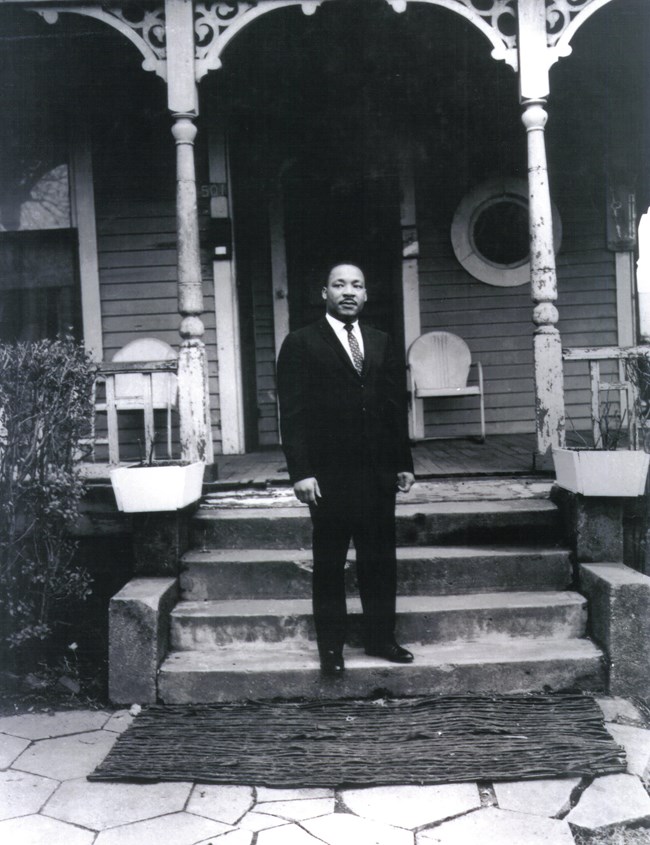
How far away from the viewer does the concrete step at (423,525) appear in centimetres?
417

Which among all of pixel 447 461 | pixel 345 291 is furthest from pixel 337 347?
pixel 447 461

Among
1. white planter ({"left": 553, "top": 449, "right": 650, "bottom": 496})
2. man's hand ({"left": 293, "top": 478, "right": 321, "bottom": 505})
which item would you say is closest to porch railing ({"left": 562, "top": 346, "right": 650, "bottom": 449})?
white planter ({"left": 553, "top": 449, "right": 650, "bottom": 496})

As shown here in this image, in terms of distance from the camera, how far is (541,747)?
116 inches

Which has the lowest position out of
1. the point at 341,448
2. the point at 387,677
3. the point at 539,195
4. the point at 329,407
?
the point at 387,677

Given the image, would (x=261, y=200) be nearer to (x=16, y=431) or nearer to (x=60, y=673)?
(x=16, y=431)

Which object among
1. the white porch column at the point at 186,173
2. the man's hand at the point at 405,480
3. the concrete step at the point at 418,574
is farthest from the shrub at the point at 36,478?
the man's hand at the point at 405,480

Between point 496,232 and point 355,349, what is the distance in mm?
3898

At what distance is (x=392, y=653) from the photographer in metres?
3.50

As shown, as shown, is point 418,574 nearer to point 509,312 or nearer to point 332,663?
point 332,663

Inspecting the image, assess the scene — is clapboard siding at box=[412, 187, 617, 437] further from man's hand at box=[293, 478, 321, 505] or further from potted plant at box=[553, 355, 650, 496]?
man's hand at box=[293, 478, 321, 505]

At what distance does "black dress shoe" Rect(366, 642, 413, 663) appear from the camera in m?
3.48

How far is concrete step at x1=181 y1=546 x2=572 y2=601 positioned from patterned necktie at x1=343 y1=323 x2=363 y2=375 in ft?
3.56

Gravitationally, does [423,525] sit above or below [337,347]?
below

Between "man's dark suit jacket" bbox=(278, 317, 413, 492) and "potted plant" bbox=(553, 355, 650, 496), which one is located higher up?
"man's dark suit jacket" bbox=(278, 317, 413, 492)
